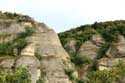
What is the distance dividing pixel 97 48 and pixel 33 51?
16.8 meters

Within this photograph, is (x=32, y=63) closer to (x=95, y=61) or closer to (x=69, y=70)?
(x=69, y=70)

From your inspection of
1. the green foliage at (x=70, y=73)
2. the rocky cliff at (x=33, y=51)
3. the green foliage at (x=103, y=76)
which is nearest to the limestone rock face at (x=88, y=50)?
the rocky cliff at (x=33, y=51)

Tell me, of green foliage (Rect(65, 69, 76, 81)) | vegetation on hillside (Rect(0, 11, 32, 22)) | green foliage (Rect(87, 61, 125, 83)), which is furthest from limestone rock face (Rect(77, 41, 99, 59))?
green foliage (Rect(87, 61, 125, 83))

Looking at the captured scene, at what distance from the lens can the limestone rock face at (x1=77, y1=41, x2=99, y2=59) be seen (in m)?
109

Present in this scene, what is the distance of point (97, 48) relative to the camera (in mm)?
109562

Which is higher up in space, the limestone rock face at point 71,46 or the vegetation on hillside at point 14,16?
the vegetation on hillside at point 14,16

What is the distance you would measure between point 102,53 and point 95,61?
330cm

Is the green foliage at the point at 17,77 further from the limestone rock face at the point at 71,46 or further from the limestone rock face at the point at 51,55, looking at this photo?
the limestone rock face at the point at 71,46

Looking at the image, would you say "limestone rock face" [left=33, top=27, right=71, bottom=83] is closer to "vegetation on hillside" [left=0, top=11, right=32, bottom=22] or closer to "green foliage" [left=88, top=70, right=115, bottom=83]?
"vegetation on hillside" [left=0, top=11, right=32, bottom=22]

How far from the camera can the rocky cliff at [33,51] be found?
91812mm

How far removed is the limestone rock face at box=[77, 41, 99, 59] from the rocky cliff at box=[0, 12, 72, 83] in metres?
7.44

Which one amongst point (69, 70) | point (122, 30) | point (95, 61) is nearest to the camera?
point (69, 70)

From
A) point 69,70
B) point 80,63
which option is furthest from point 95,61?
point 69,70

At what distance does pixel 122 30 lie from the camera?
113 metres
